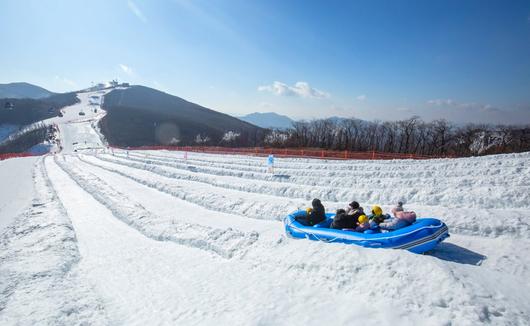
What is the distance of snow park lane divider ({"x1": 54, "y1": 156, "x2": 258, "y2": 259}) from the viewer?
9.38 metres

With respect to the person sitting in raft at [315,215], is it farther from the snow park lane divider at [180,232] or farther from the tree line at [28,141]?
the tree line at [28,141]

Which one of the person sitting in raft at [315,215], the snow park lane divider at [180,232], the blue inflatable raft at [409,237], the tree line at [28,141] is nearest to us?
the blue inflatable raft at [409,237]

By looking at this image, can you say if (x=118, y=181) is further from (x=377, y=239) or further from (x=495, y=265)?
(x=495, y=265)

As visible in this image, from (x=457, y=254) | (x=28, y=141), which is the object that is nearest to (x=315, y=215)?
(x=457, y=254)

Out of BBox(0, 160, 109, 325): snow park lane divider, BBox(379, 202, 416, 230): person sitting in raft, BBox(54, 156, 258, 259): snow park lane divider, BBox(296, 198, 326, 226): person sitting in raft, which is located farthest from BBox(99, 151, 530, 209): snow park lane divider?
BBox(0, 160, 109, 325): snow park lane divider

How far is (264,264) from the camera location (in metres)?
7.60

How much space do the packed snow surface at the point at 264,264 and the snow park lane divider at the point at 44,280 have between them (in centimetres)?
4

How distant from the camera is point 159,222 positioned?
1287cm

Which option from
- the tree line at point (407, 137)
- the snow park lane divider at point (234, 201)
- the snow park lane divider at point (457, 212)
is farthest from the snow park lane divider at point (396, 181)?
the tree line at point (407, 137)

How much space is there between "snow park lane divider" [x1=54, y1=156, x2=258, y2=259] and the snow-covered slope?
6 cm

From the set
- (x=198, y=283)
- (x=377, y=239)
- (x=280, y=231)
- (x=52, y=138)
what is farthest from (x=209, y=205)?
(x=52, y=138)

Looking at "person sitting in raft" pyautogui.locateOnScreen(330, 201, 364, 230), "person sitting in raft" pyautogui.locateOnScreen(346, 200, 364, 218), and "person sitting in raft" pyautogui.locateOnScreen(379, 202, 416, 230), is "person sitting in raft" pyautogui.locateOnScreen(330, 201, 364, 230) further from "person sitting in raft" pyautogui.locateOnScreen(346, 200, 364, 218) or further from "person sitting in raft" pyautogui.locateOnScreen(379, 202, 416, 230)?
"person sitting in raft" pyautogui.locateOnScreen(379, 202, 416, 230)

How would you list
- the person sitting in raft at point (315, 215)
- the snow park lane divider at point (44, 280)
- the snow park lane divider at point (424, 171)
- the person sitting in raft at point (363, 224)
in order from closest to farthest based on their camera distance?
the snow park lane divider at point (44, 280), the person sitting in raft at point (363, 224), the person sitting in raft at point (315, 215), the snow park lane divider at point (424, 171)

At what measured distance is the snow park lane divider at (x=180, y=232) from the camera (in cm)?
938
